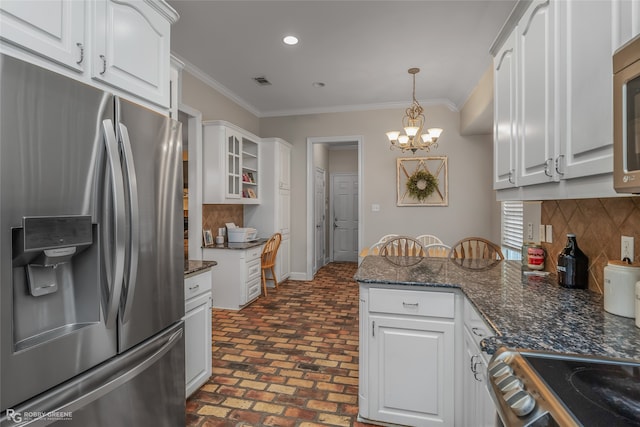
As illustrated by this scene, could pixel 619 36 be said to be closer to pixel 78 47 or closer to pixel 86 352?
pixel 78 47

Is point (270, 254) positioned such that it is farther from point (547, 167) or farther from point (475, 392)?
point (547, 167)

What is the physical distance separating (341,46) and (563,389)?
338cm

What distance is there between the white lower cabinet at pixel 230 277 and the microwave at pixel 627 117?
368 cm

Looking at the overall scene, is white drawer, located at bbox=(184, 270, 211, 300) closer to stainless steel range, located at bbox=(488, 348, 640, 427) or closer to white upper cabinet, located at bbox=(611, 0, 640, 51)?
stainless steel range, located at bbox=(488, 348, 640, 427)

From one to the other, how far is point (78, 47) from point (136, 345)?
1250 mm

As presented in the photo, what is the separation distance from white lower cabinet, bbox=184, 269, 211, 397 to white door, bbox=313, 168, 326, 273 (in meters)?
4.11

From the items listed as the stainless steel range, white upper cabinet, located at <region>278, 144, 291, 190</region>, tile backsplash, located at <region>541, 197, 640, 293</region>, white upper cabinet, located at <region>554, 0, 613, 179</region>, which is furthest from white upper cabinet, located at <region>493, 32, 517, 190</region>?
white upper cabinet, located at <region>278, 144, 291, 190</region>

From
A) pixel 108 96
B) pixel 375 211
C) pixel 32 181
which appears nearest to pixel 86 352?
pixel 32 181

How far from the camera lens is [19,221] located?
0.96 metres

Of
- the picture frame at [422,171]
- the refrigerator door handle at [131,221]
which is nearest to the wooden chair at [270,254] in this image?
the picture frame at [422,171]

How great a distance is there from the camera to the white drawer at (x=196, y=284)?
2045mm

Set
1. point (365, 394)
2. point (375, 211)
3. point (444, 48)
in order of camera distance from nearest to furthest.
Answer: point (365, 394) < point (444, 48) < point (375, 211)

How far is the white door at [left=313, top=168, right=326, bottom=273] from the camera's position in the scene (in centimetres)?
651

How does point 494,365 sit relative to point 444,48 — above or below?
below
